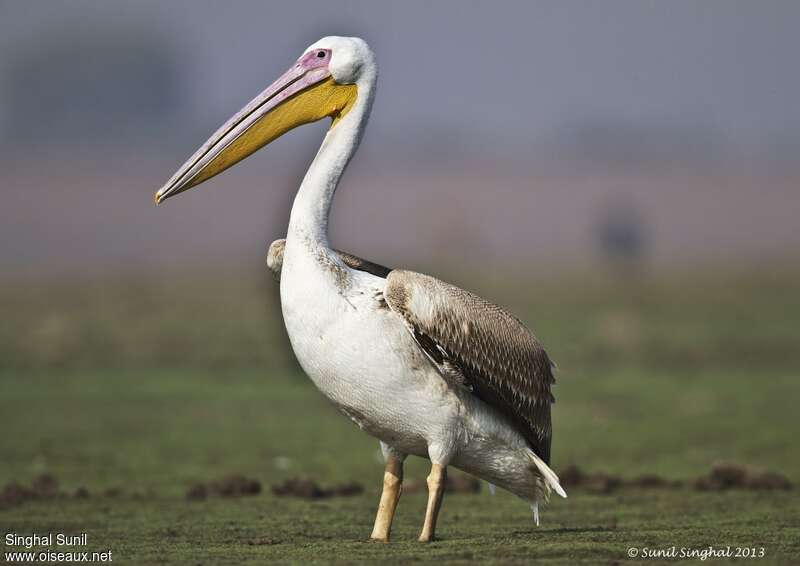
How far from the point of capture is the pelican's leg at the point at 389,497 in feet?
28.6

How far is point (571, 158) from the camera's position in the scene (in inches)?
5256

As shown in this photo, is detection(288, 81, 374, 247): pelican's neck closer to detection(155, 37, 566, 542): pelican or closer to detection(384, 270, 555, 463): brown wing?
detection(155, 37, 566, 542): pelican

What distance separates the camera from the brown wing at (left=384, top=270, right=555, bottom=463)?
8258 mm

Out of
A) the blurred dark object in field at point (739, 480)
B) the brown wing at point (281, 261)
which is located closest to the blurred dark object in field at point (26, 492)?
the brown wing at point (281, 261)

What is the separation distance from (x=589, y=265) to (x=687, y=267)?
6.27 meters

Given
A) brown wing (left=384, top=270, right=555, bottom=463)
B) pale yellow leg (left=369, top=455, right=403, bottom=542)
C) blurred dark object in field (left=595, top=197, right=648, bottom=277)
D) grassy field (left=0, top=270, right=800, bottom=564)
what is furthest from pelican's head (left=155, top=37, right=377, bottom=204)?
blurred dark object in field (left=595, top=197, right=648, bottom=277)

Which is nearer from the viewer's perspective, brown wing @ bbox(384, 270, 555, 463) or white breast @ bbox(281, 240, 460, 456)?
white breast @ bbox(281, 240, 460, 456)

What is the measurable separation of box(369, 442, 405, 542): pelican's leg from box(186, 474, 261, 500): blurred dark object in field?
2907 millimetres

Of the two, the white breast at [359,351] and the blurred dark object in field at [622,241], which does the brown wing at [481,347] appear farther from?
the blurred dark object in field at [622,241]

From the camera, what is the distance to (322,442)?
50.2 feet

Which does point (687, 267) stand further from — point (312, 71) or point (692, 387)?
point (312, 71)

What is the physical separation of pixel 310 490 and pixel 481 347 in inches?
137

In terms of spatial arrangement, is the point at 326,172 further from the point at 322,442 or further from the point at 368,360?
the point at 322,442

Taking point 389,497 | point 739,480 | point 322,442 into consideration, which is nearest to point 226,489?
point 389,497
